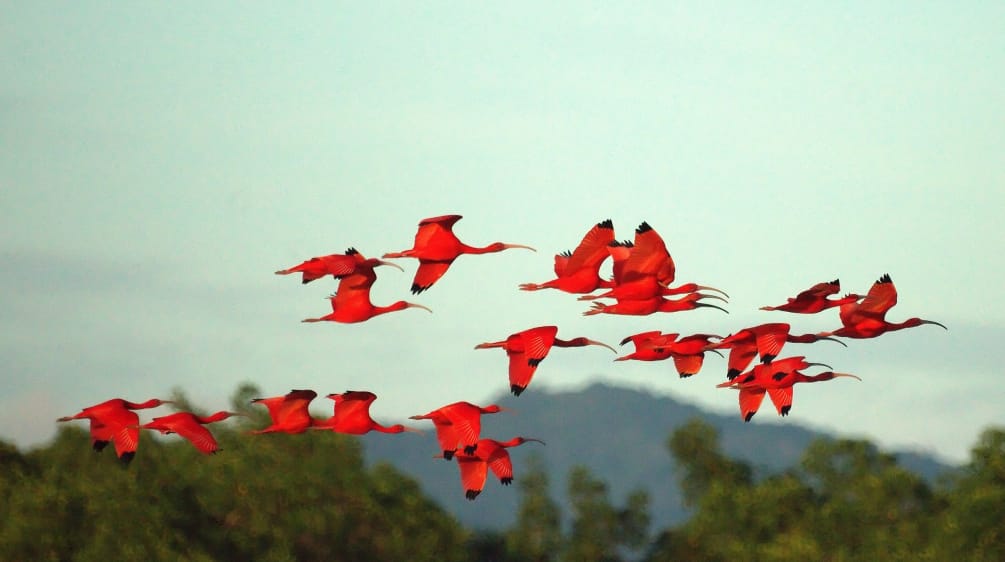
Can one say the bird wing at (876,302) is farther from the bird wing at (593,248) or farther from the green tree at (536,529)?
the green tree at (536,529)

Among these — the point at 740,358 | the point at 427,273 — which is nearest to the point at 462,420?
the point at 427,273

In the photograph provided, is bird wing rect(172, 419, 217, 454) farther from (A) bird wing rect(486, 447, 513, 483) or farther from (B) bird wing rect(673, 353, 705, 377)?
(B) bird wing rect(673, 353, 705, 377)

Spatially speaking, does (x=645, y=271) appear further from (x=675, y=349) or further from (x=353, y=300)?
(x=353, y=300)

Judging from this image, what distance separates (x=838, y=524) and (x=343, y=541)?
19941mm

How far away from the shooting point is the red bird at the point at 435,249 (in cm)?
2480

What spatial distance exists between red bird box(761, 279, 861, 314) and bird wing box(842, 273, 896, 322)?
0.59 feet

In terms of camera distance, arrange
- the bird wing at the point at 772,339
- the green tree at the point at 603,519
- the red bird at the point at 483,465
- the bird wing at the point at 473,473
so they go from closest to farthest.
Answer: the bird wing at the point at 772,339 → the red bird at the point at 483,465 → the bird wing at the point at 473,473 → the green tree at the point at 603,519

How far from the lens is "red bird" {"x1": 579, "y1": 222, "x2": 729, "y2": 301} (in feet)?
81.9

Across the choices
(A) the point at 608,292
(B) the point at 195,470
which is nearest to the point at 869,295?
(A) the point at 608,292

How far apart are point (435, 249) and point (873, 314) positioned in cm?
615

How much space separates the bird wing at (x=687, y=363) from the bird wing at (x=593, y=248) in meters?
2.04

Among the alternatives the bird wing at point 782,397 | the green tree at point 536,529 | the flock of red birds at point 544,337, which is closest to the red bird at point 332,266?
the flock of red birds at point 544,337

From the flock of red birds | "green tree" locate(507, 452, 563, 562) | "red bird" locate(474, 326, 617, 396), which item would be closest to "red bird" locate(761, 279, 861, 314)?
the flock of red birds

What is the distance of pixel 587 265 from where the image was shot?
83.6 feet
